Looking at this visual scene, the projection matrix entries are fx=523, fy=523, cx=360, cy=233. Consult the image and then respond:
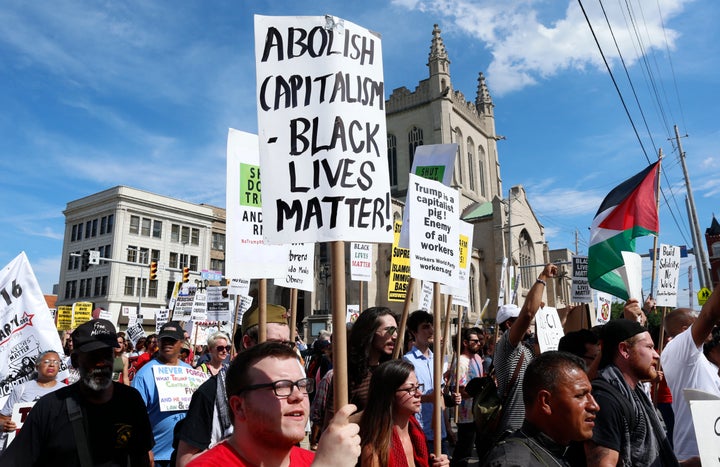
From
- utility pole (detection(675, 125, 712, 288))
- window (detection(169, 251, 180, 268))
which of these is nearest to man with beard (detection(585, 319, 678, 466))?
utility pole (detection(675, 125, 712, 288))

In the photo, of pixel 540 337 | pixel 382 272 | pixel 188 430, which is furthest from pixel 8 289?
pixel 382 272

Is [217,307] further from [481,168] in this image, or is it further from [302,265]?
[481,168]

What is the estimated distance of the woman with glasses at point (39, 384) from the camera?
4.62 meters

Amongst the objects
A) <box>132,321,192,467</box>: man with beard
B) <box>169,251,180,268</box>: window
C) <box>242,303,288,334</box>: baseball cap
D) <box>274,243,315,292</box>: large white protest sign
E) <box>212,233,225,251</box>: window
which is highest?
<box>212,233,225,251</box>: window

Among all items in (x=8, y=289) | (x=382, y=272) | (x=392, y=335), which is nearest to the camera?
(x=392, y=335)

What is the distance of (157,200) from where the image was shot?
161 feet

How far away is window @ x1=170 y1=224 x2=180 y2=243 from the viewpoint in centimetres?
4988

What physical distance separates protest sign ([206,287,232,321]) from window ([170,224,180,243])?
40277mm

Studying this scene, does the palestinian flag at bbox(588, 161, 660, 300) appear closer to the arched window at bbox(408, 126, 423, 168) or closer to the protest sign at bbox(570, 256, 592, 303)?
the protest sign at bbox(570, 256, 592, 303)

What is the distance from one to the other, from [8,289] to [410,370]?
4.14 metres

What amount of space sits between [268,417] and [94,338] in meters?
2.05

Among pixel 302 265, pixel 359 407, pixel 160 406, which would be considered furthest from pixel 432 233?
pixel 160 406

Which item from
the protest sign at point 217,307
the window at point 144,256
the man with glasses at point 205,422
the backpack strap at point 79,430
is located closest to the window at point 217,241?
the window at point 144,256

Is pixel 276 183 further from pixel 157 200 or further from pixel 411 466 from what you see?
pixel 157 200
